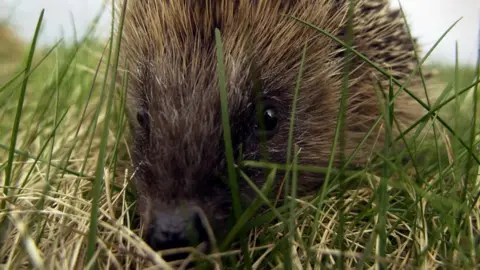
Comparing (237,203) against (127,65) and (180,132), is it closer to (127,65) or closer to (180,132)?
(180,132)

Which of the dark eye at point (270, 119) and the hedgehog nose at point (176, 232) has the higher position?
the dark eye at point (270, 119)

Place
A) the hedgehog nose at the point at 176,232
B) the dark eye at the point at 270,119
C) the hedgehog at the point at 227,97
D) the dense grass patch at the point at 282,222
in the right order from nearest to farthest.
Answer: the dense grass patch at the point at 282,222 < the hedgehog nose at the point at 176,232 < the hedgehog at the point at 227,97 < the dark eye at the point at 270,119

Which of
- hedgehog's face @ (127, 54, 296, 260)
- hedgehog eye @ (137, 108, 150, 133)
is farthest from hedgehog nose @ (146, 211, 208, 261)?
hedgehog eye @ (137, 108, 150, 133)

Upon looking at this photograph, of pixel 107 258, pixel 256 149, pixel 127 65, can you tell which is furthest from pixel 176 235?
pixel 127 65

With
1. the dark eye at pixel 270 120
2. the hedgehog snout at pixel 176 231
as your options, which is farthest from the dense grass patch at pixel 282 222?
the dark eye at pixel 270 120

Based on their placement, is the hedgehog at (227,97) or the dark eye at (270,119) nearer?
the hedgehog at (227,97)

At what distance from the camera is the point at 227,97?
1528 millimetres

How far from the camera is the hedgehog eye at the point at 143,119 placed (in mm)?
1671

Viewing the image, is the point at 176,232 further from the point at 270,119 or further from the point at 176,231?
the point at 270,119

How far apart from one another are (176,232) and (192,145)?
0.28 m

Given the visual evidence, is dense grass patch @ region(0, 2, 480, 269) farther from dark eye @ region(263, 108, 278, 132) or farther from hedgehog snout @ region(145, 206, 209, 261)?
dark eye @ region(263, 108, 278, 132)

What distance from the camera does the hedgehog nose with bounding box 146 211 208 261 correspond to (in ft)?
4.10

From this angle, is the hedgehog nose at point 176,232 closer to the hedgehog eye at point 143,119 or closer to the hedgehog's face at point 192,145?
the hedgehog's face at point 192,145

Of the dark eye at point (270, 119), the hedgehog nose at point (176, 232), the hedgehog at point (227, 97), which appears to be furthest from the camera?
the dark eye at point (270, 119)
